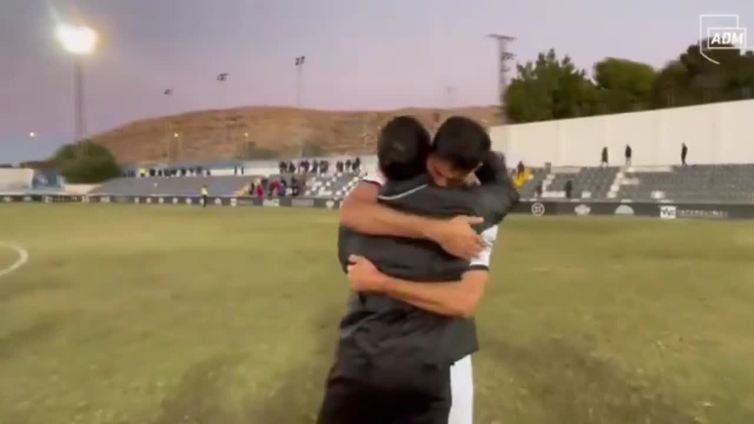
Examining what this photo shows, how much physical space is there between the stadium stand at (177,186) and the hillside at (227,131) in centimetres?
7919

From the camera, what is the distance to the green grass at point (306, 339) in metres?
6.36

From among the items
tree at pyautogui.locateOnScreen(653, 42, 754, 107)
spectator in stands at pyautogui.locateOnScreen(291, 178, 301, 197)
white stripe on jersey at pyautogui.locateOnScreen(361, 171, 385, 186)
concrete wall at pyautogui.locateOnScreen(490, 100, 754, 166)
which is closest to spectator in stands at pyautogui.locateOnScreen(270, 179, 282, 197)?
spectator in stands at pyautogui.locateOnScreen(291, 178, 301, 197)

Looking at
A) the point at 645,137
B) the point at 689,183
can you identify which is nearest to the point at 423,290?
the point at 689,183

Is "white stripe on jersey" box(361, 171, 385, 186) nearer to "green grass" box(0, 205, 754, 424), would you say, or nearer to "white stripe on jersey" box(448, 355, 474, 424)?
"white stripe on jersey" box(448, 355, 474, 424)

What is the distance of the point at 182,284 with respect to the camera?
12117mm

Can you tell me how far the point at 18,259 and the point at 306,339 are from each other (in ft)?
36.5

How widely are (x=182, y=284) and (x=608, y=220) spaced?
19.4m

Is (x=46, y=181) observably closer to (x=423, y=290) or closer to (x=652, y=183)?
(x=652, y=183)

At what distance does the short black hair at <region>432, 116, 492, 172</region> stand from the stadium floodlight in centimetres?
6633

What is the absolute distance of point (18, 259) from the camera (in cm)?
1683

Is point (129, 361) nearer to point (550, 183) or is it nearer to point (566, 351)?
point (566, 351)

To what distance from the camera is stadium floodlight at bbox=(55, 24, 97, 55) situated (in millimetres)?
63062

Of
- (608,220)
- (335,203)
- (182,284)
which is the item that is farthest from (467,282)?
(335,203)

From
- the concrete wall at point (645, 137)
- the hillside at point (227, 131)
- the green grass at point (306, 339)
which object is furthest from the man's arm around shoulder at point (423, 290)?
the hillside at point (227, 131)
